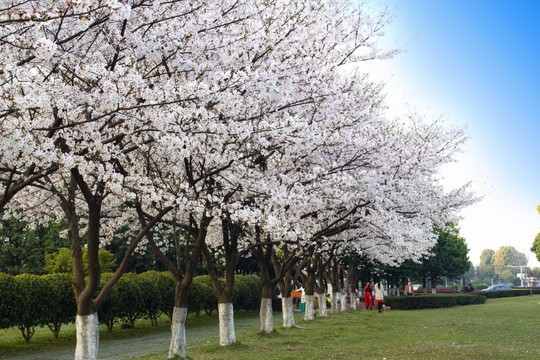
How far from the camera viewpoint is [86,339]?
31.9 ft

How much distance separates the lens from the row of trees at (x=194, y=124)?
741cm

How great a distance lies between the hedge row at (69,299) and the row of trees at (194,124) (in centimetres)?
261

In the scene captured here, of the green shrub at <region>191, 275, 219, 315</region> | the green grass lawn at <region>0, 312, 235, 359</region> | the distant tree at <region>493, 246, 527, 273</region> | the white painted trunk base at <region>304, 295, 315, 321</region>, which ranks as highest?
the distant tree at <region>493, 246, 527, 273</region>

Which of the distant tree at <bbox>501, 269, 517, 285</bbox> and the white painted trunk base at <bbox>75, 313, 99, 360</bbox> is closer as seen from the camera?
the white painted trunk base at <bbox>75, 313, 99, 360</bbox>

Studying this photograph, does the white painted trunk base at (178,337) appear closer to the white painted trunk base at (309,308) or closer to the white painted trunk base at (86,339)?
the white painted trunk base at (86,339)

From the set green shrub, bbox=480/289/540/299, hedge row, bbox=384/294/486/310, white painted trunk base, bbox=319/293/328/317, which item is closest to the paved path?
white painted trunk base, bbox=319/293/328/317

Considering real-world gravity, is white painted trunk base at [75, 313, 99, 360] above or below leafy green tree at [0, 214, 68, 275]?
below

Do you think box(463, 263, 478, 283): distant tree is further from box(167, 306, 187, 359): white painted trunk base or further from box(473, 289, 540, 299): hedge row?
box(167, 306, 187, 359): white painted trunk base

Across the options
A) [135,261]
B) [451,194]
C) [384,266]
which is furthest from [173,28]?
[384,266]

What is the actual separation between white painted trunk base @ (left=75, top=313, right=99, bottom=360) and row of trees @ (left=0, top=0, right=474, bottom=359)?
2 cm

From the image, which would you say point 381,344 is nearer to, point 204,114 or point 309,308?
point 309,308

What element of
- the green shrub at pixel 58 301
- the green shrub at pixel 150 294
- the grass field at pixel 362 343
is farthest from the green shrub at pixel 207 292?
the green shrub at pixel 58 301

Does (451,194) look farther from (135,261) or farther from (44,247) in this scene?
(44,247)

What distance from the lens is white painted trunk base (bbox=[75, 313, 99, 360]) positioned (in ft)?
31.6
